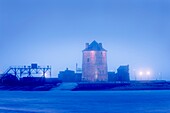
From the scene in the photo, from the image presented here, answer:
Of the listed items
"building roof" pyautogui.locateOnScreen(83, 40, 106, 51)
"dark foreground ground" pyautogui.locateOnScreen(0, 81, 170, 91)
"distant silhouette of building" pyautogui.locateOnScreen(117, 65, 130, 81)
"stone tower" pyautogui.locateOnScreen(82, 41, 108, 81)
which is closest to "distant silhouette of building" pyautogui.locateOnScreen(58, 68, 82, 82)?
"stone tower" pyautogui.locateOnScreen(82, 41, 108, 81)

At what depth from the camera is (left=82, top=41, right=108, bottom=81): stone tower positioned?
125 metres

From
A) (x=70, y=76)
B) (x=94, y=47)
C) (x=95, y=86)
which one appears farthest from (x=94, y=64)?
(x=95, y=86)

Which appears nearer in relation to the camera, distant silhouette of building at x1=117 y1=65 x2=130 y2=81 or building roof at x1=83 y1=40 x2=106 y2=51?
distant silhouette of building at x1=117 y1=65 x2=130 y2=81

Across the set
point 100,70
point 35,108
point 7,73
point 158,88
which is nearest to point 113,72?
point 100,70

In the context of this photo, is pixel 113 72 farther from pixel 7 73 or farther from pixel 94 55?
pixel 7 73

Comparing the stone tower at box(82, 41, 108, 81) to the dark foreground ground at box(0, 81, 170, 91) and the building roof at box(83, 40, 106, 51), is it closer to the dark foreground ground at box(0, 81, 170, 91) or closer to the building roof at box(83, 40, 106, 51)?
the building roof at box(83, 40, 106, 51)

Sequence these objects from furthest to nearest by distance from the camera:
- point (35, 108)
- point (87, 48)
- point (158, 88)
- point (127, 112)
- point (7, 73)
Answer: point (87, 48)
point (7, 73)
point (158, 88)
point (35, 108)
point (127, 112)

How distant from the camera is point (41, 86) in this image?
4491 inches

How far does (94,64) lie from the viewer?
125 meters

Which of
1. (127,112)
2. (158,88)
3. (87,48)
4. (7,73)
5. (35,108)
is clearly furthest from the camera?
(87,48)

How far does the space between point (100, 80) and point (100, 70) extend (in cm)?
298

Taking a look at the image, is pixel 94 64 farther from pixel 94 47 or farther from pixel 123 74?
pixel 123 74

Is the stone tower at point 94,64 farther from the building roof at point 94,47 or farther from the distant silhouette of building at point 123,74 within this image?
the distant silhouette of building at point 123,74

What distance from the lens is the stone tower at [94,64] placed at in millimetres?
124625
